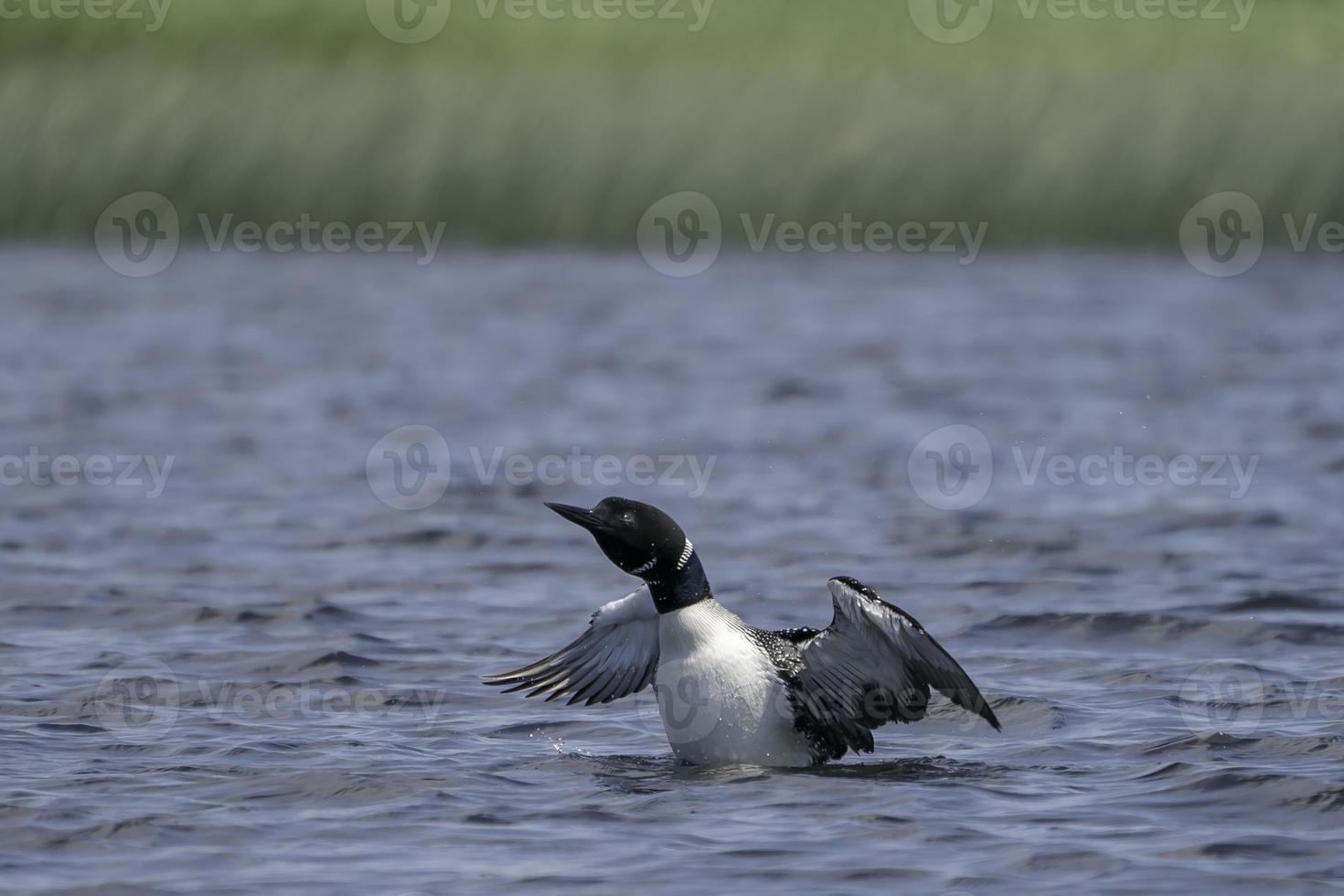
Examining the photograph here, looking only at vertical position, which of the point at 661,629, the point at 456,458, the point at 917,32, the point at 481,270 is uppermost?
the point at 917,32

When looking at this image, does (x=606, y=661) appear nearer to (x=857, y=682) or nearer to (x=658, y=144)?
(x=857, y=682)

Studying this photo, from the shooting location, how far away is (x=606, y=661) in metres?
6.57

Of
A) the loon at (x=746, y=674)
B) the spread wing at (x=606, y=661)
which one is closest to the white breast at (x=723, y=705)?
the loon at (x=746, y=674)

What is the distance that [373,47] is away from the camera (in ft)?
72.7

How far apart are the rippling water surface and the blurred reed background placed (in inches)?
33.2

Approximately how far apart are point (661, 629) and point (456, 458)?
546 centimetres

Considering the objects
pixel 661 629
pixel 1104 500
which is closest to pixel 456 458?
pixel 1104 500

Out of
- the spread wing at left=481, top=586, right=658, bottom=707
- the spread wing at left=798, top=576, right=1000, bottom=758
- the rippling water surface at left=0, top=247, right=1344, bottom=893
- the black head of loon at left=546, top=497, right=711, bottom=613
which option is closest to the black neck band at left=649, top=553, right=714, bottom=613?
the black head of loon at left=546, top=497, right=711, bottom=613

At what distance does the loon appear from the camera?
6.00 m

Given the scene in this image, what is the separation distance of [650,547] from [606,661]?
2.02 ft

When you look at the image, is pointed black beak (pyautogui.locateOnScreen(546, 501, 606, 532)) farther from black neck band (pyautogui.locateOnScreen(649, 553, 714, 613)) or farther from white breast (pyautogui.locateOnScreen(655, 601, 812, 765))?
white breast (pyautogui.locateOnScreen(655, 601, 812, 765))

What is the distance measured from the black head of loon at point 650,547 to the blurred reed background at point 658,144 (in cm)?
1102

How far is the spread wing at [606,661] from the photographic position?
6.50 meters

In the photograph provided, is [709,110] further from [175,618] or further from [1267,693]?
[1267,693]
